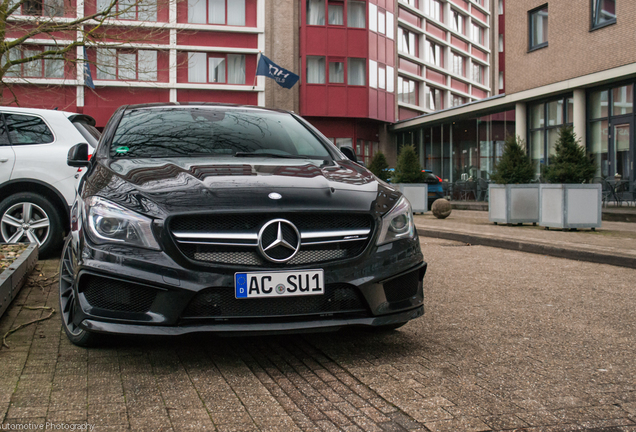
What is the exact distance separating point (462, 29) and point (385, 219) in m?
54.0

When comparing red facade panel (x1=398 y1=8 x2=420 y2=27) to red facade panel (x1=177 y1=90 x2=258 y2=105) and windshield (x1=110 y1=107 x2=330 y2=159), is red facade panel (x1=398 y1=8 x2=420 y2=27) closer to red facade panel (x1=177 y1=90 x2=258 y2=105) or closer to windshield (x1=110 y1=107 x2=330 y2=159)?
red facade panel (x1=177 y1=90 x2=258 y2=105)

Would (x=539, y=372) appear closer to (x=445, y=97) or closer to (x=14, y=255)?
(x=14, y=255)

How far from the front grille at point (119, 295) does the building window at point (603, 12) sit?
763 inches

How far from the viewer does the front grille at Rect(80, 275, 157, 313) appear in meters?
3.22

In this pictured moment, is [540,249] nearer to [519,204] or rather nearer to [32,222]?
[519,204]

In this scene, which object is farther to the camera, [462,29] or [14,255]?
[462,29]

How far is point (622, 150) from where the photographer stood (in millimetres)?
19500

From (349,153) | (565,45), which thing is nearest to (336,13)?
(565,45)

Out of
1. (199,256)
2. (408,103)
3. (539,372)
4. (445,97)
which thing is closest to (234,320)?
(199,256)

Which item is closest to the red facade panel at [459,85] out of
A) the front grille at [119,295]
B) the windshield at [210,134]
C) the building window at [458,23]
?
the building window at [458,23]

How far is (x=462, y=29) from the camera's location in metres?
53.9

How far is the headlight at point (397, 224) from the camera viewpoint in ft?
11.6

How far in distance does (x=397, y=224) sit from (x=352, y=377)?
0.90m

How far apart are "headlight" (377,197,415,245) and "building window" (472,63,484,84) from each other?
5463 centimetres
